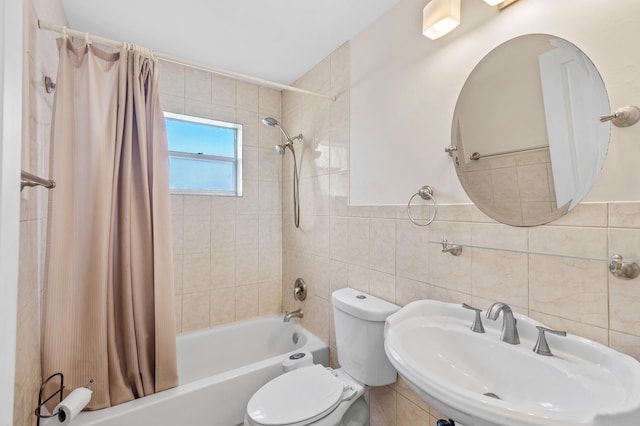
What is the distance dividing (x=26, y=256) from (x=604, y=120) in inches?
76.0

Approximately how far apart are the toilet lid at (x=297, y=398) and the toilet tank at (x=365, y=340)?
134 mm

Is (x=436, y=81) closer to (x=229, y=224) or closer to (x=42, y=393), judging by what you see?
(x=229, y=224)

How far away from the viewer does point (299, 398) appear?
1.27 m

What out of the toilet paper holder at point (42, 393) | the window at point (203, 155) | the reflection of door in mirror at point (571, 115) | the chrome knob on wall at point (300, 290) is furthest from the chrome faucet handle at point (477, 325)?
the window at point (203, 155)

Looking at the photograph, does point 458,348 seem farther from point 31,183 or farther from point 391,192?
point 31,183

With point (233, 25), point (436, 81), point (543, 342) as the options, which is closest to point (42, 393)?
point (543, 342)

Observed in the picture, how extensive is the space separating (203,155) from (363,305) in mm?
1754

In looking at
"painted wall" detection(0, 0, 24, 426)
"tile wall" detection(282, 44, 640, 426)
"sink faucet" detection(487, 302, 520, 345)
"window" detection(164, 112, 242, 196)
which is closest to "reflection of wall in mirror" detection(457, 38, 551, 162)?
"tile wall" detection(282, 44, 640, 426)

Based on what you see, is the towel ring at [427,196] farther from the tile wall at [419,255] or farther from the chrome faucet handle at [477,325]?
the chrome faucet handle at [477,325]

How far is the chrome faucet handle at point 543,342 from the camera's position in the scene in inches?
35.6

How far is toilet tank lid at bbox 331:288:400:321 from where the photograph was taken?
1390 mm

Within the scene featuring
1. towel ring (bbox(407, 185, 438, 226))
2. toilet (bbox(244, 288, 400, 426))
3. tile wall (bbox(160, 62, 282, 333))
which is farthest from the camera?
tile wall (bbox(160, 62, 282, 333))

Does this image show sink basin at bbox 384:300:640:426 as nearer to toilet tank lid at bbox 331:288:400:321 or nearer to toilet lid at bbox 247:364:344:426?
toilet tank lid at bbox 331:288:400:321

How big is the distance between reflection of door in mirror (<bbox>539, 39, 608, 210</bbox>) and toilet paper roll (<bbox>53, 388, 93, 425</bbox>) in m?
1.90
